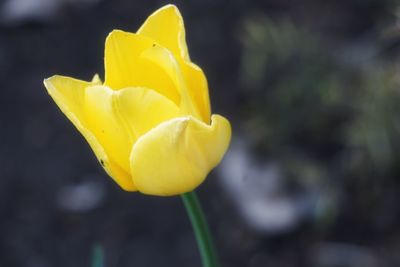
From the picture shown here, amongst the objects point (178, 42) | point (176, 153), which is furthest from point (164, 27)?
point (176, 153)

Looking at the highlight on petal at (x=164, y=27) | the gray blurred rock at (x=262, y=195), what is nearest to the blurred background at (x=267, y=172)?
the gray blurred rock at (x=262, y=195)

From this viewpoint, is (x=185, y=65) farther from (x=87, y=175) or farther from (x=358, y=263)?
(x=87, y=175)

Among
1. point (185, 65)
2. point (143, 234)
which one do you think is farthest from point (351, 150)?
point (185, 65)

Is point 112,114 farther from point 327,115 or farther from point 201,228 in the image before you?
point 327,115

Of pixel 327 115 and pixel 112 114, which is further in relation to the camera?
pixel 327 115

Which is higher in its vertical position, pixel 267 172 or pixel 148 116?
pixel 148 116

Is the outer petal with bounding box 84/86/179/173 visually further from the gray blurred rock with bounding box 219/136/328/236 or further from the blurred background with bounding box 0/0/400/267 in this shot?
the gray blurred rock with bounding box 219/136/328/236

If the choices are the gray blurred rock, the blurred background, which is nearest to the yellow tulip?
the blurred background
